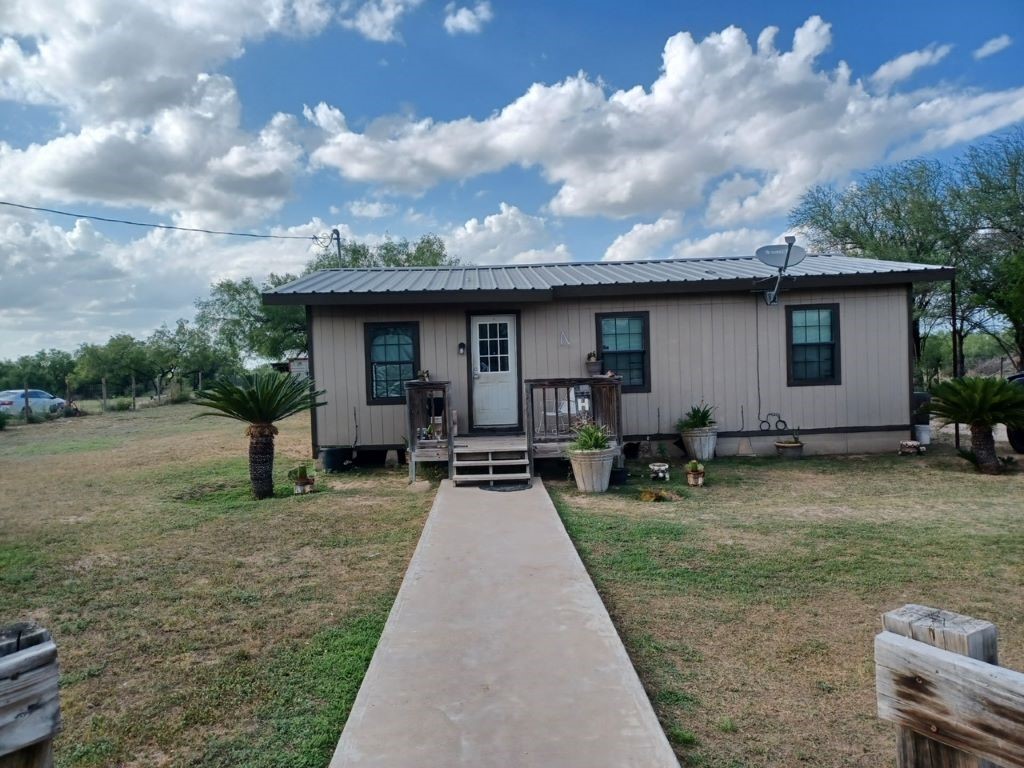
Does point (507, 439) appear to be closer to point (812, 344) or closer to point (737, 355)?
point (737, 355)

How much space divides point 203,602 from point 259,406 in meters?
3.77

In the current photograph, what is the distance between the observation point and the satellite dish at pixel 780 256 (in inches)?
355

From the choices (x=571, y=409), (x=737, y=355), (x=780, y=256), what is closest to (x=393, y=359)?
(x=571, y=409)

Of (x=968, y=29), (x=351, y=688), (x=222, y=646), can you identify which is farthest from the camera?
(x=968, y=29)

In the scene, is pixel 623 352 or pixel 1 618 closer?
pixel 1 618

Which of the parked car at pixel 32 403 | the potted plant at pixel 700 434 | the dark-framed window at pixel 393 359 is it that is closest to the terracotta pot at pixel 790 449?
the potted plant at pixel 700 434

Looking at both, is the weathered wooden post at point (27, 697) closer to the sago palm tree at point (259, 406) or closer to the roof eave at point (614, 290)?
the sago palm tree at point (259, 406)

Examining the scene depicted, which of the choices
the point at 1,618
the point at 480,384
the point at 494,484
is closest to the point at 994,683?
the point at 1,618

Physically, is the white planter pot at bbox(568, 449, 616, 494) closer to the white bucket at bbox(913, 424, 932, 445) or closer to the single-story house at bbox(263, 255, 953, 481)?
the single-story house at bbox(263, 255, 953, 481)

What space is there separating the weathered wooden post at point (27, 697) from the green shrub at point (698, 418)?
9.12 metres

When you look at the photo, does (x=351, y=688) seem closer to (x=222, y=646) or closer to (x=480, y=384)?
(x=222, y=646)

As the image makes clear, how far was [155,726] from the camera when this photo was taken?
2807mm

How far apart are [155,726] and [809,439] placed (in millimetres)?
9734

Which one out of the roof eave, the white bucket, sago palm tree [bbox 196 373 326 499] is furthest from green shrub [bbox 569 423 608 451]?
the white bucket
